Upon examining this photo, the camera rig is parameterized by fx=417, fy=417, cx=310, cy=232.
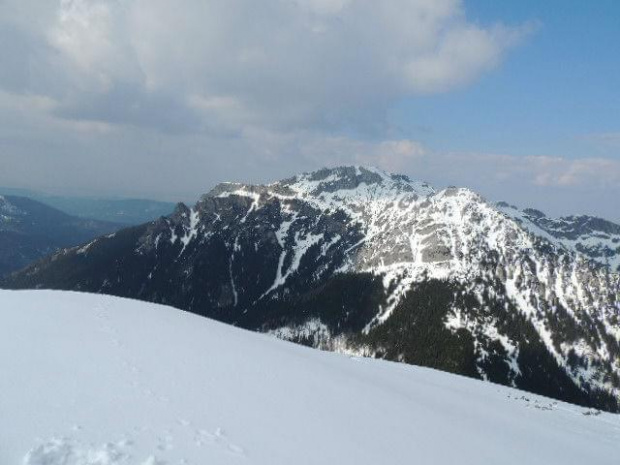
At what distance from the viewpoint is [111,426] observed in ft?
42.0

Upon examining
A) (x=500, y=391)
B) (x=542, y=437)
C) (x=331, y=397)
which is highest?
(x=331, y=397)

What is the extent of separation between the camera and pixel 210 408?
1570cm

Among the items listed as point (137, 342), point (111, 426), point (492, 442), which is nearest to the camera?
point (111, 426)

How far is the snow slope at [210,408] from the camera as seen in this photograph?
489 inches

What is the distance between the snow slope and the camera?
12.4 meters

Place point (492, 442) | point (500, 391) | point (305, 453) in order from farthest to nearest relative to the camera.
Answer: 1. point (500, 391)
2. point (492, 442)
3. point (305, 453)

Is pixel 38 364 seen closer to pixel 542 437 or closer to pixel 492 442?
pixel 492 442

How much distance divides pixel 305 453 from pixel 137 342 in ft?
40.4

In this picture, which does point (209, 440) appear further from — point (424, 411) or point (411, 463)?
point (424, 411)

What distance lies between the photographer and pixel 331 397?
20516 millimetres

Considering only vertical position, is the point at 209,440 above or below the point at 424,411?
above

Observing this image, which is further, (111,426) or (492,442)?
(492,442)

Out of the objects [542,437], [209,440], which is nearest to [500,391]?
[542,437]

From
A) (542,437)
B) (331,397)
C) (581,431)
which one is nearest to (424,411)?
(331,397)
